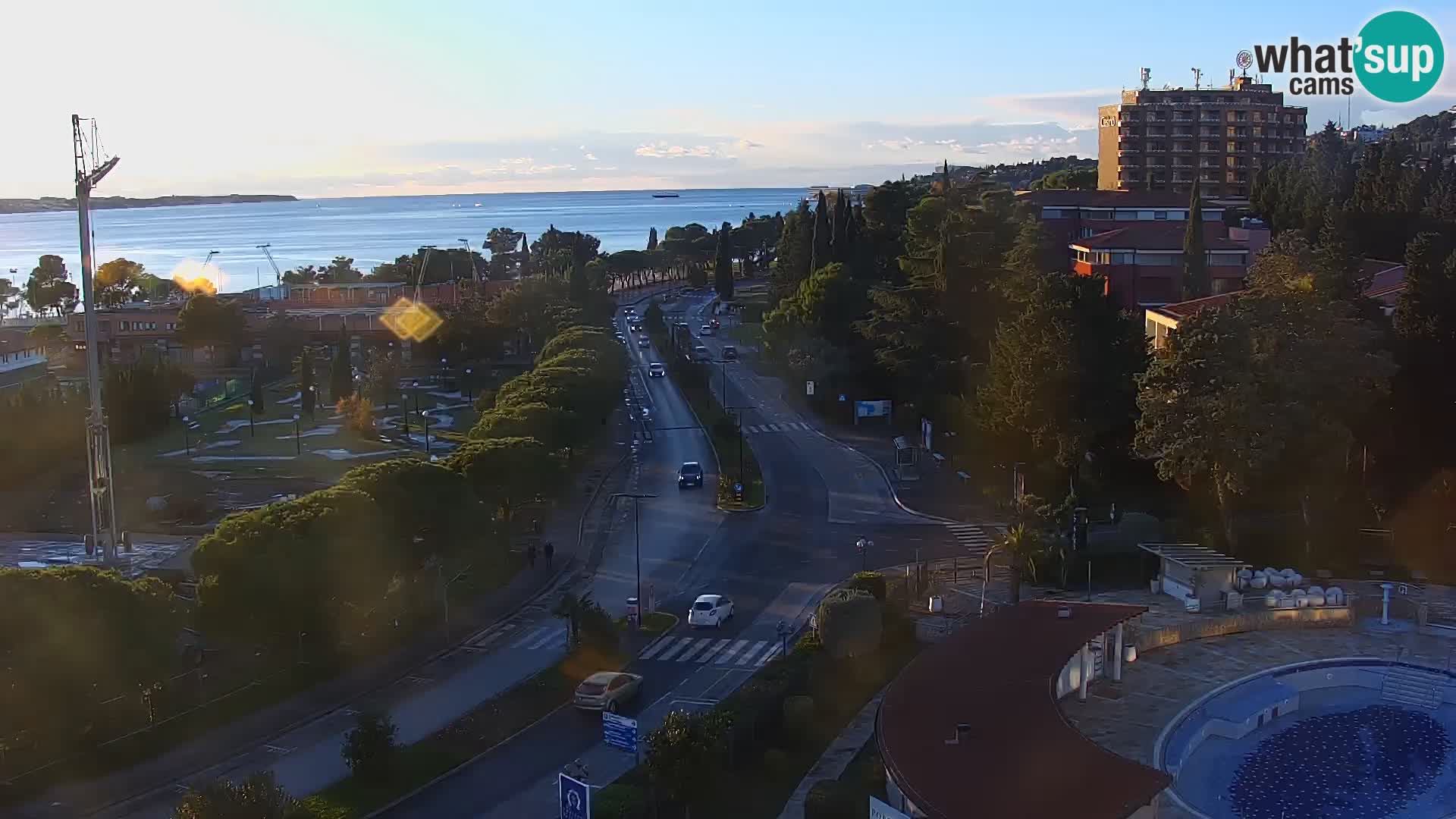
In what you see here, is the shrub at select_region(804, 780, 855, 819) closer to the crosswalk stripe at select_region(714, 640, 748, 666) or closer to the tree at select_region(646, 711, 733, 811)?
the tree at select_region(646, 711, 733, 811)

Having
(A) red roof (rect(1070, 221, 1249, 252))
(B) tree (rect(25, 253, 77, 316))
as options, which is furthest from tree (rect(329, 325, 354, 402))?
(B) tree (rect(25, 253, 77, 316))

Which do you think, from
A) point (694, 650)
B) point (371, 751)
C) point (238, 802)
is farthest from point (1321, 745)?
point (238, 802)

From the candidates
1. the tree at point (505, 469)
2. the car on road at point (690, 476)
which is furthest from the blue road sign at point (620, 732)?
the car on road at point (690, 476)

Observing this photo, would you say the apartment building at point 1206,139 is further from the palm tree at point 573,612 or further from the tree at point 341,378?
the palm tree at point 573,612

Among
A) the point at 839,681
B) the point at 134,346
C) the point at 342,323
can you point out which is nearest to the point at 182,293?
the point at 134,346

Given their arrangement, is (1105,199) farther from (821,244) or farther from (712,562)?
(712,562)

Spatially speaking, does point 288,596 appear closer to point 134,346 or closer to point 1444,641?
point 1444,641
